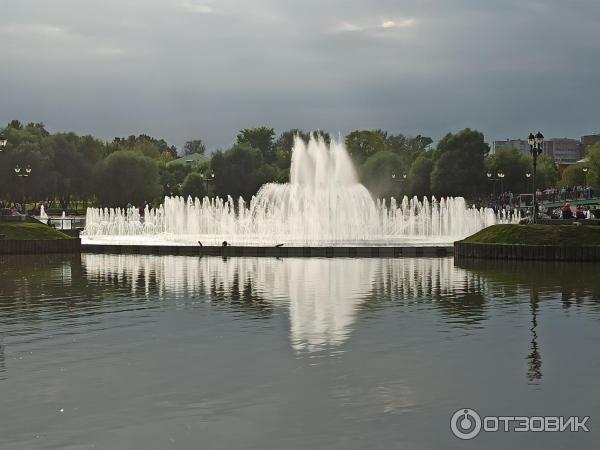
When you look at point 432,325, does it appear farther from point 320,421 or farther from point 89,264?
point 89,264

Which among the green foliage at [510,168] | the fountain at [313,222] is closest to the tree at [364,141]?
the green foliage at [510,168]

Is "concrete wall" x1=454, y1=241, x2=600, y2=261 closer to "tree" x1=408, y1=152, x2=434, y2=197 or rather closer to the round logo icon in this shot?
the round logo icon

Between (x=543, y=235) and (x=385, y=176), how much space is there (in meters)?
75.5

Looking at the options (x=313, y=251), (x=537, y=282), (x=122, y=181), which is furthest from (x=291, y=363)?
(x=122, y=181)

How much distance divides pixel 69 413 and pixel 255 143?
470 ft

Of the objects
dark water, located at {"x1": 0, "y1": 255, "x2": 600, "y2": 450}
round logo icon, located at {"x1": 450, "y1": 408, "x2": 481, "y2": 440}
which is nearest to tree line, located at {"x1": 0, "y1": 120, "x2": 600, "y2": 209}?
dark water, located at {"x1": 0, "y1": 255, "x2": 600, "y2": 450}

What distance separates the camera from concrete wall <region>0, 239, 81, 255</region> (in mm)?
39844

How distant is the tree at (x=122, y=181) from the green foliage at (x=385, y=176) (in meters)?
28.8

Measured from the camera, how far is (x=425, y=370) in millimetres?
11586

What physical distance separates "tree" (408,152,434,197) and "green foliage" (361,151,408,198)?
14.1 feet

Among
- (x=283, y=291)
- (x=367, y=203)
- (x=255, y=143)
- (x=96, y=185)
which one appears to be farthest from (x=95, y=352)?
(x=255, y=143)

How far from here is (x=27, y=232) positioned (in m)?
41.9

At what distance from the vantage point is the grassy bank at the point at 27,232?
4109 cm

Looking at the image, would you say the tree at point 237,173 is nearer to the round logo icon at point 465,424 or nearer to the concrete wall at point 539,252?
the concrete wall at point 539,252
